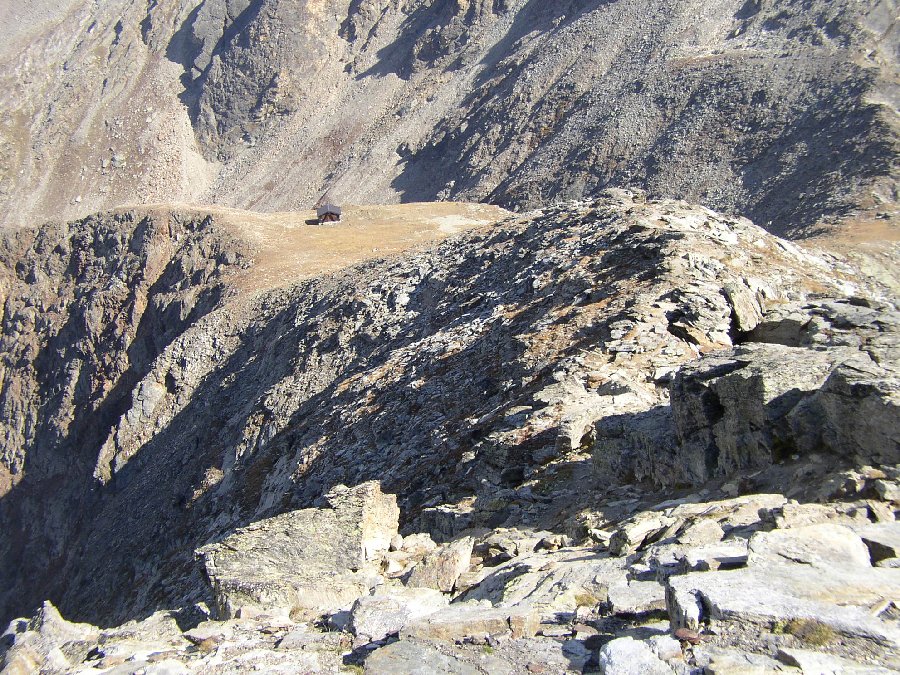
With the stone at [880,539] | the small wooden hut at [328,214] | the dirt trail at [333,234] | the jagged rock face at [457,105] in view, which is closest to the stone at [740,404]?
the stone at [880,539]

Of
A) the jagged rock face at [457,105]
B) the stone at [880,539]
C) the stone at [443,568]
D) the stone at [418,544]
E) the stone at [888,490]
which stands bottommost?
the stone at [418,544]

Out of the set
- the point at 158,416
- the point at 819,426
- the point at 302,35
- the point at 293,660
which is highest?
the point at 302,35

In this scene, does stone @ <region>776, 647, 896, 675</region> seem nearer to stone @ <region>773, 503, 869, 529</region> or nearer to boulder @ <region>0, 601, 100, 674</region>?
stone @ <region>773, 503, 869, 529</region>

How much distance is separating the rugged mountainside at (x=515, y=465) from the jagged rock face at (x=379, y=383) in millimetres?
110

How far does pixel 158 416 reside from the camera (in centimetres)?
3569

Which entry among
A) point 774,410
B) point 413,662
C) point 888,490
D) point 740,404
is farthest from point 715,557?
point 740,404

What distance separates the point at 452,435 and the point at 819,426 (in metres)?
8.71

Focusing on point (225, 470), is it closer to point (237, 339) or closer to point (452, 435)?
point (237, 339)

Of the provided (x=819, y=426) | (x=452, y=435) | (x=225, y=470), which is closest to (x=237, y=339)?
(x=225, y=470)

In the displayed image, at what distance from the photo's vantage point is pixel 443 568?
9.10 meters

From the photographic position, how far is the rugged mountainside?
6.34m

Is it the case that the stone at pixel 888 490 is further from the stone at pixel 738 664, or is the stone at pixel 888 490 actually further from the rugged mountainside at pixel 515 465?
the stone at pixel 738 664

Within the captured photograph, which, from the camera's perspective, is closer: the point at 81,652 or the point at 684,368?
the point at 81,652

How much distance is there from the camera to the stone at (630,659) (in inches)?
197
